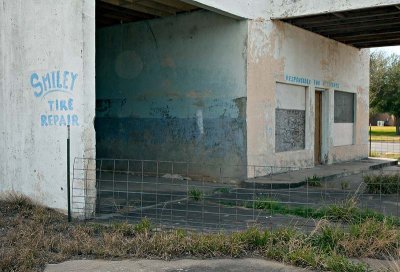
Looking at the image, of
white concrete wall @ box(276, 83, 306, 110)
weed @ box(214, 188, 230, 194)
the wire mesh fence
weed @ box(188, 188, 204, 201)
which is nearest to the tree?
white concrete wall @ box(276, 83, 306, 110)

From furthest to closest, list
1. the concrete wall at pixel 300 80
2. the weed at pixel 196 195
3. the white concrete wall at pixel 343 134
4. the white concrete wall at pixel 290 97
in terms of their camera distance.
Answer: the white concrete wall at pixel 343 134 < the white concrete wall at pixel 290 97 < the concrete wall at pixel 300 80 < the weed at pixel 196 195

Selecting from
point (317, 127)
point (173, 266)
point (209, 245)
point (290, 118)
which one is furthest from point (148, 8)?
point (173, 266)

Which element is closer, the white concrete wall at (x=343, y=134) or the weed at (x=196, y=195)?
the weed at (x=196, y=195)

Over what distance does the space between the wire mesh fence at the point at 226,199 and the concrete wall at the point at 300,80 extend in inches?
41.1

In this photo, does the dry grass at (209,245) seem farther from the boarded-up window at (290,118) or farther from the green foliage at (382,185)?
the boarded-up window at (290,118)

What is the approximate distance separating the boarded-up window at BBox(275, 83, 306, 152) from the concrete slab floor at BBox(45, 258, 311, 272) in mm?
8007

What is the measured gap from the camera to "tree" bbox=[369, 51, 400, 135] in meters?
42.8

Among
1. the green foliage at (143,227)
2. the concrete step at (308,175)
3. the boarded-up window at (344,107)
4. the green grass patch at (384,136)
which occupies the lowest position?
the green foliage at (143,227)

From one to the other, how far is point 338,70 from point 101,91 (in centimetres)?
863

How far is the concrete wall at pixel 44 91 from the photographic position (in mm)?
7812

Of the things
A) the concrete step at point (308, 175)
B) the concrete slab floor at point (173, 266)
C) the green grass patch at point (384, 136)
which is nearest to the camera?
the concrete slab floor at point (173, 266)

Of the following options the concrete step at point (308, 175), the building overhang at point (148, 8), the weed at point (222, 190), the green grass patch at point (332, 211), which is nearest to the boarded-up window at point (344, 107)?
the concrete step at point (308, 175)

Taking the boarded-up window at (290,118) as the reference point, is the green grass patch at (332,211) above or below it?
below

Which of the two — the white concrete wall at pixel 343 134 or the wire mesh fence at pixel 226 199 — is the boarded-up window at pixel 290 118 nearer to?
the wire mesh fence at pixel 226 199
